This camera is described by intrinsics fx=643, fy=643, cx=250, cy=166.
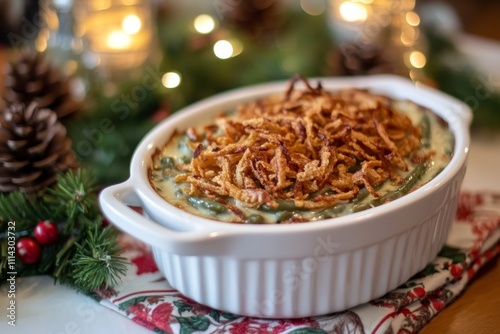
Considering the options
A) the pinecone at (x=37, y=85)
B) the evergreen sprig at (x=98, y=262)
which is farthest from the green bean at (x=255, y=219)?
the pinecone at (x=37, y=85)

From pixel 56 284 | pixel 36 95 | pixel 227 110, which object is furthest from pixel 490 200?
pixel 36 95

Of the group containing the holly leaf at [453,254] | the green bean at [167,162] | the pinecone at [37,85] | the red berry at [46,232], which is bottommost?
the holly leaf at [453,254]

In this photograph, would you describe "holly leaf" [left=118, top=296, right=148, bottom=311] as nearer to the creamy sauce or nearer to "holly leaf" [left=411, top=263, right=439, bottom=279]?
the creamy sauce

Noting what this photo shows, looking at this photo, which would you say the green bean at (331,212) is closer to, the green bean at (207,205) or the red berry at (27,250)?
the green bean at (207,205)

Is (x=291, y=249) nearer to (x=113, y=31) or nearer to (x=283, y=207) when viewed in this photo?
(x=283, y=207)

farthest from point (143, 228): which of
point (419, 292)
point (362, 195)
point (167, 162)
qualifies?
point (419, 292)

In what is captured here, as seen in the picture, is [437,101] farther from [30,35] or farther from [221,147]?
[30,35]
